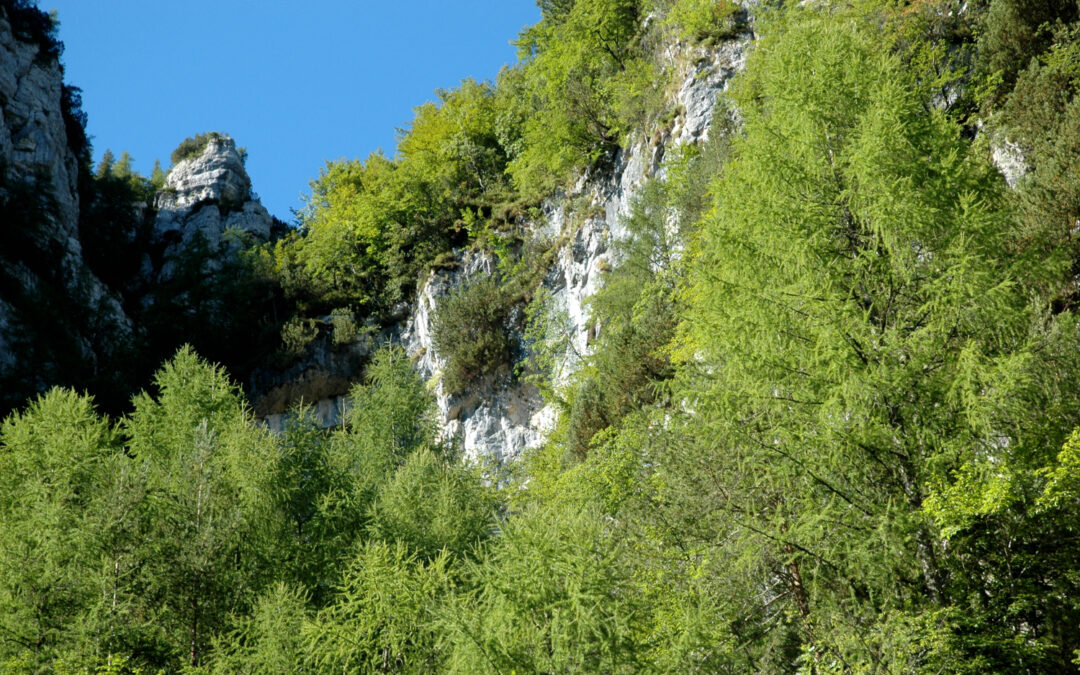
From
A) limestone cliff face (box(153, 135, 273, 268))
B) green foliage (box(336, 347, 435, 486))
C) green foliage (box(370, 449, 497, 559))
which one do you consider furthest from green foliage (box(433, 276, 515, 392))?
limestone cliff face (box(153, 135, 273, 268))

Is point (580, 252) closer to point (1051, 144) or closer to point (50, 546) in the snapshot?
point (1051, 144)

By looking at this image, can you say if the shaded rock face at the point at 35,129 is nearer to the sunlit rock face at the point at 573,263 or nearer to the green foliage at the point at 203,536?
the sunlit rock face at the point at 573,263

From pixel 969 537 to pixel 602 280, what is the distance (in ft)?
53.0

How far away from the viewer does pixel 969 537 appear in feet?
21.5

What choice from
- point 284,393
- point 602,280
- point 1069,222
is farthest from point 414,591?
point 284,393

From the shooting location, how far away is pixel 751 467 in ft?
23.7

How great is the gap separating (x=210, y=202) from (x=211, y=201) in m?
0.09

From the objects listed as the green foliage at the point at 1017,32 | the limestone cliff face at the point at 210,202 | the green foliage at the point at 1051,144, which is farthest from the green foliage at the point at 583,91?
the limestone cliff face at the point at 210,202

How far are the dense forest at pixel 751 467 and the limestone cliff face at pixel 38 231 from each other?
40.2 ft

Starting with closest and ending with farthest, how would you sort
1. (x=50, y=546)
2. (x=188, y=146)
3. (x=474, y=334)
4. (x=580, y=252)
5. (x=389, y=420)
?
(x=50, y=546)
(x=389, y=420)
(x=580, y=252)
(x=474, y=334)
(x=188, y=146)

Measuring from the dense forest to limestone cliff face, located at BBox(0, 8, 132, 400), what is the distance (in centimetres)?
1226

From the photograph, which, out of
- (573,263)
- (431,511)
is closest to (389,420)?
(431,511)

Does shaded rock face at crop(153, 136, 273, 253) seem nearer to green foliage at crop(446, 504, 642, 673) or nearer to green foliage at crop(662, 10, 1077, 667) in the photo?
green foliage at crop(446, 504, 642, 673)

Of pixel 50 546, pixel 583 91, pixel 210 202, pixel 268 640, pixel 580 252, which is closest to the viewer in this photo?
pixel 268 640
